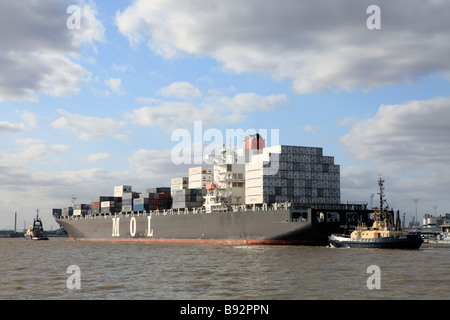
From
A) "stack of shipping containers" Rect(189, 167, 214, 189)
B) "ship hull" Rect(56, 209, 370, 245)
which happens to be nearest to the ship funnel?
"stack of shipping containers" Rect(189, 167, 214, 189)

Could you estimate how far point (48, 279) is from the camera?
97.9 ft

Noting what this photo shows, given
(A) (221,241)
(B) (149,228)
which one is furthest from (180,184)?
(A) (221,241)

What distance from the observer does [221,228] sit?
71500 mm

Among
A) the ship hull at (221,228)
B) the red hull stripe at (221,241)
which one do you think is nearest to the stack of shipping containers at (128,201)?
the ship hull at (221,228)

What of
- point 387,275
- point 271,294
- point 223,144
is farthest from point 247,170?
point 271,294

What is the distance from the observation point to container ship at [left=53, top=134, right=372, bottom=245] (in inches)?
2494

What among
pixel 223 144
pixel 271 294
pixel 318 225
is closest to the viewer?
pixel 271 294

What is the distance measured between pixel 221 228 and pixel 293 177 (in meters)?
14.0

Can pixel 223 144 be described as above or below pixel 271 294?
above

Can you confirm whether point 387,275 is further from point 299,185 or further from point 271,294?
point 299,185

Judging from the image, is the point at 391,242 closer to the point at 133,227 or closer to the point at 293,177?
the point at 293,177

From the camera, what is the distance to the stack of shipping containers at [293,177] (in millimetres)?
73312

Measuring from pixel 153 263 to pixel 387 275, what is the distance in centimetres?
1881
